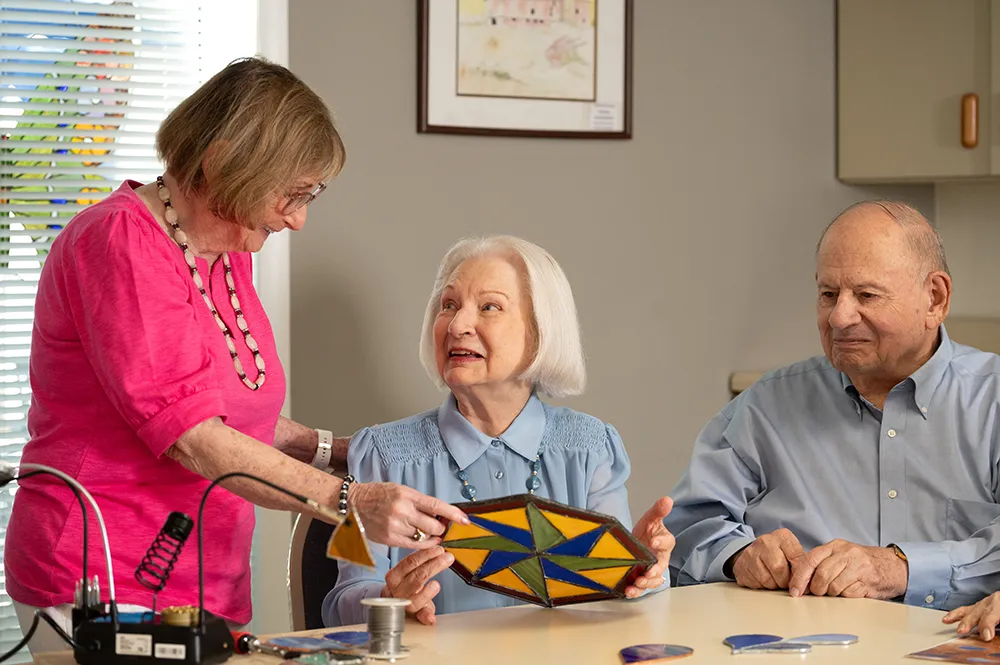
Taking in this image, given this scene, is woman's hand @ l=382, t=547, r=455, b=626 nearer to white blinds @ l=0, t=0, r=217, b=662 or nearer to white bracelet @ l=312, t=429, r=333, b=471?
white bracelet @ l=312, t=429, r=333, b=471

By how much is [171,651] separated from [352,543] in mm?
243

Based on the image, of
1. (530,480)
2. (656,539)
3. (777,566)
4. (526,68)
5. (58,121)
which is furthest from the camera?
(526,68)

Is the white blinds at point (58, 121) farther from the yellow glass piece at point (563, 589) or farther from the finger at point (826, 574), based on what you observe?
the finger at point (826, 574)

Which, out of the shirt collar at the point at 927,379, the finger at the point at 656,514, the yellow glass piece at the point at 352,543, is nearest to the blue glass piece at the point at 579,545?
the finger at the point at 656,514

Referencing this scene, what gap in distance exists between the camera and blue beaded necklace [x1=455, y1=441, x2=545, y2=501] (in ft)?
6.75

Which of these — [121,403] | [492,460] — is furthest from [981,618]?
[121,403]

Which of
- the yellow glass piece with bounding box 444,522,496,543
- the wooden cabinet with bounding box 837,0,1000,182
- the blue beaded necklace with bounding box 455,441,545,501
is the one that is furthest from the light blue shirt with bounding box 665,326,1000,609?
the wooden cabinet with bounding box 837,0,1000,182

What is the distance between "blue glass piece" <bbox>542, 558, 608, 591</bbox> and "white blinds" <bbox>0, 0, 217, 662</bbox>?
5.06 ft

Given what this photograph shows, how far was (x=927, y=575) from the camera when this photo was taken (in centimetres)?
199

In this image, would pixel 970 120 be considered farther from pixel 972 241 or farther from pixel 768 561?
pixel 768 561

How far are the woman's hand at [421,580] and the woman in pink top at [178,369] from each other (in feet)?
0.18

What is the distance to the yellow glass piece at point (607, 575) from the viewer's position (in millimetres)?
1722

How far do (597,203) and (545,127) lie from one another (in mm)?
263

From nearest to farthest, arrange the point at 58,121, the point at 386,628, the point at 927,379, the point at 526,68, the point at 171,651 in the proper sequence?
the point at 171,651 < the point at 386,628 < the point at 927,379 < the point at 58,121 < the point at 526,68
